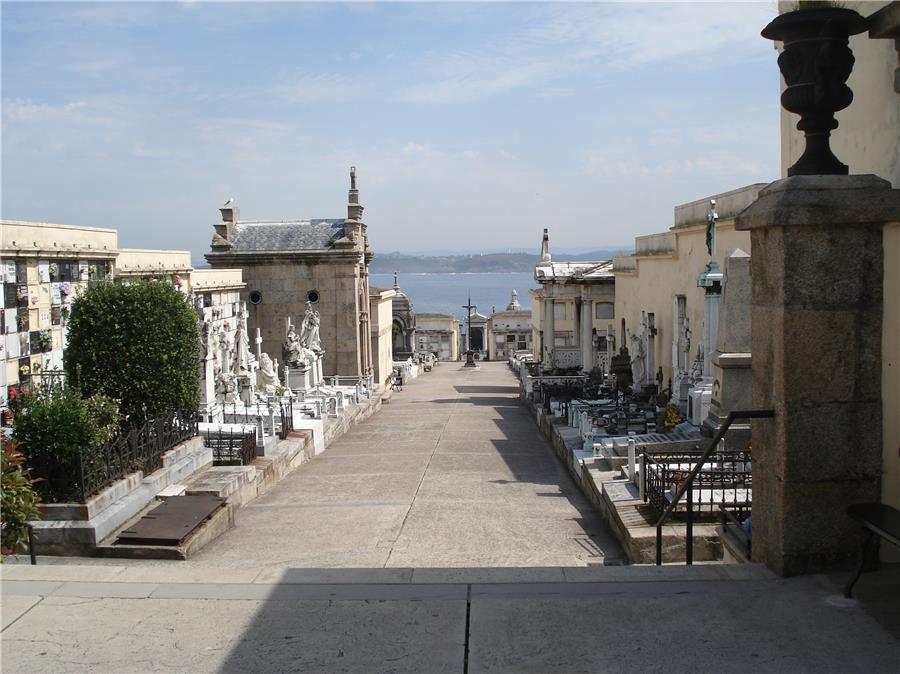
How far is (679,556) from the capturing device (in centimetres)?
939

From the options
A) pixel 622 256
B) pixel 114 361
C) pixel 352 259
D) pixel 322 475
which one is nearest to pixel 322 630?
pixel 114 361

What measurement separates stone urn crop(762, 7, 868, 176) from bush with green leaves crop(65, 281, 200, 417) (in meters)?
9.88

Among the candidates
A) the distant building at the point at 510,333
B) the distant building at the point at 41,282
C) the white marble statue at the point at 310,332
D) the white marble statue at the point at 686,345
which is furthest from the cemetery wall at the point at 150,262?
the distant building at the point at 510,333

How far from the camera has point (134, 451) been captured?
11305 millimetres

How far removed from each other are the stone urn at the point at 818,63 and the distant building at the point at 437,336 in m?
68.4

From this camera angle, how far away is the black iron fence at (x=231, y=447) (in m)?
14.8

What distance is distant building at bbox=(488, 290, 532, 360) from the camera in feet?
240

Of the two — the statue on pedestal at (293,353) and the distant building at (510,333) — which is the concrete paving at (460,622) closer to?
the statue on pedestal at (293,353)

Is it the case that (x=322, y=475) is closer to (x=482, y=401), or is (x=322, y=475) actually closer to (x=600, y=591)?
(x=600, y=591)

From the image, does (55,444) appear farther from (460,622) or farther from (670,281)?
(670,281)

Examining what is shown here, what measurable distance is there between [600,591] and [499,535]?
18.8 feet

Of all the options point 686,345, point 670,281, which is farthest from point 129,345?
point 670,281

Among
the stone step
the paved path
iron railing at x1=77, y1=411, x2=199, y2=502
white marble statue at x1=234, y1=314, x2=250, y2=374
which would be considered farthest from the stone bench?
white marble statue at x1=234, y1=314, x2=250, y2=374

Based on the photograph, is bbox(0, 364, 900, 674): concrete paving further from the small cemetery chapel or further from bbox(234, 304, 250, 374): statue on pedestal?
the small cemetery chapel
